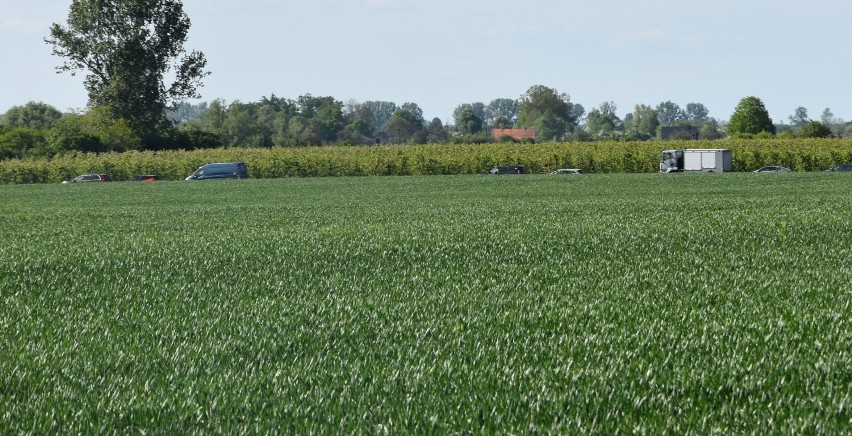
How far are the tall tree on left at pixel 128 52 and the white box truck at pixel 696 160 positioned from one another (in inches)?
1609

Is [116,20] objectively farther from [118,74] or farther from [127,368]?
[127,368]

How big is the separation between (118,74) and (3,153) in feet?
40.7

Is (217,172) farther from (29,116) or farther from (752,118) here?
(752,118)

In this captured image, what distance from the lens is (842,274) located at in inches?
415

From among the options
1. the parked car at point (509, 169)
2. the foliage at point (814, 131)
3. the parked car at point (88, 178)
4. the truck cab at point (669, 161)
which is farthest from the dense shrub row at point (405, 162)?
the foliage at point (814, 131)

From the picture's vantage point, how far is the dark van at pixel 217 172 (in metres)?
65.5

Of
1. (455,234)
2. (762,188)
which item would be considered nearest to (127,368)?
(455,234)

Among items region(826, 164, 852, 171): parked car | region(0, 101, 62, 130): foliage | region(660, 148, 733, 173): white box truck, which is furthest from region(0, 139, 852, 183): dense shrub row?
region(0, 101, 62, 130): foliage

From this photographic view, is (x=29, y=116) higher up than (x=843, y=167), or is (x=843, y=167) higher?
(x=29, y=116)

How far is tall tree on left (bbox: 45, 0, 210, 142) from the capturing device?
82.9 meters

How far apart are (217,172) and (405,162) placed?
1470 cm

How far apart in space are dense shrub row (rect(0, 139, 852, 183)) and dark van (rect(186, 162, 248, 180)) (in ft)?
19.2

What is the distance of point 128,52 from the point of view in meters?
82.9

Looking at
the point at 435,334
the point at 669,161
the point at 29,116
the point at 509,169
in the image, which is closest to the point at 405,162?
the point at 509,169
